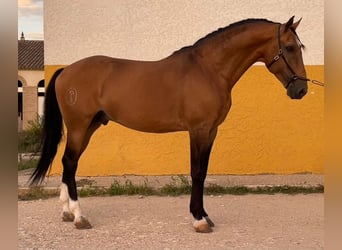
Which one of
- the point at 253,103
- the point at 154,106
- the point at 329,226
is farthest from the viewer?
the point at 253,103

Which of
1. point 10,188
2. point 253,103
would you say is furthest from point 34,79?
point 10,188

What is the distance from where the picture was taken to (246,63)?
4250 millimetres

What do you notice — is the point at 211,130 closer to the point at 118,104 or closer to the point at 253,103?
the point at 118,104

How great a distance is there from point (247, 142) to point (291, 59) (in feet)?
11.2

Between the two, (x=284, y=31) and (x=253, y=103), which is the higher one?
(x=284, y=31)

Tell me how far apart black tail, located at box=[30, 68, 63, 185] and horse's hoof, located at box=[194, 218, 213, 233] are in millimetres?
1816

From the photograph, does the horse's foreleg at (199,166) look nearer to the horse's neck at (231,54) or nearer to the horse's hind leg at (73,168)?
the horse's neck at (231,54)

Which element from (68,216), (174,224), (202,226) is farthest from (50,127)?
(202,226)

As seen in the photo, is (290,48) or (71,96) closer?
(290,48)

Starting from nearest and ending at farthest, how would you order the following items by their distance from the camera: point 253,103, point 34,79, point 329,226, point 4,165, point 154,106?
point 4,165, point 329,226, point 154,106, point 253,103, point 34,79

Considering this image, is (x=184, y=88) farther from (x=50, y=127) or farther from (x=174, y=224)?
(x=50, y=127)

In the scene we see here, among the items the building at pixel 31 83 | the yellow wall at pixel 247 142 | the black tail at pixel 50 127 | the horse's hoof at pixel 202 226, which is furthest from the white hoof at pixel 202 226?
the building at pixel 31 83

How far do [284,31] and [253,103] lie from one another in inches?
132

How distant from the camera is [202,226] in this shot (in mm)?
4117
